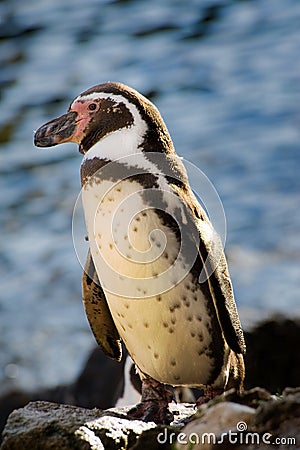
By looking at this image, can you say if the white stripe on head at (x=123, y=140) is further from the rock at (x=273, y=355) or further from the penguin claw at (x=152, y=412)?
the rock at (x=273, y=355)

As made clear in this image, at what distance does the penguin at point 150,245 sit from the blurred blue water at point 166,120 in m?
4.49

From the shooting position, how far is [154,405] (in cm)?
484

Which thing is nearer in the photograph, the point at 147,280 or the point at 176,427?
the point at 176,427

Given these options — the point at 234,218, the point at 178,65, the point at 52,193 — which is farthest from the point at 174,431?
the point at 178,65

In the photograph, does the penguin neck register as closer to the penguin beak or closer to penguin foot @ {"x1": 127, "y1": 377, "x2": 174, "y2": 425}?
the penguin beak

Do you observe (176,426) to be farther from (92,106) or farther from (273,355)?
(273,355)

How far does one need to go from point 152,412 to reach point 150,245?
77 centimetres

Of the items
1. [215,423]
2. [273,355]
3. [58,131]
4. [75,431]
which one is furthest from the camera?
[273,355]

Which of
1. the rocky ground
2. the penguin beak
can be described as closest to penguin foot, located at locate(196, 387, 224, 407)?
the rocky ground

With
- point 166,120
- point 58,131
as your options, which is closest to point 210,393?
point 58,131

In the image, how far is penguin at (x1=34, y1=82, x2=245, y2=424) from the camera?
4.51 m

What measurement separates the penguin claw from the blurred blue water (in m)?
4.37

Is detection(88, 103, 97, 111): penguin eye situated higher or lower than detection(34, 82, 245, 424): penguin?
higher

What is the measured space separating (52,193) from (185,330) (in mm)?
10281
